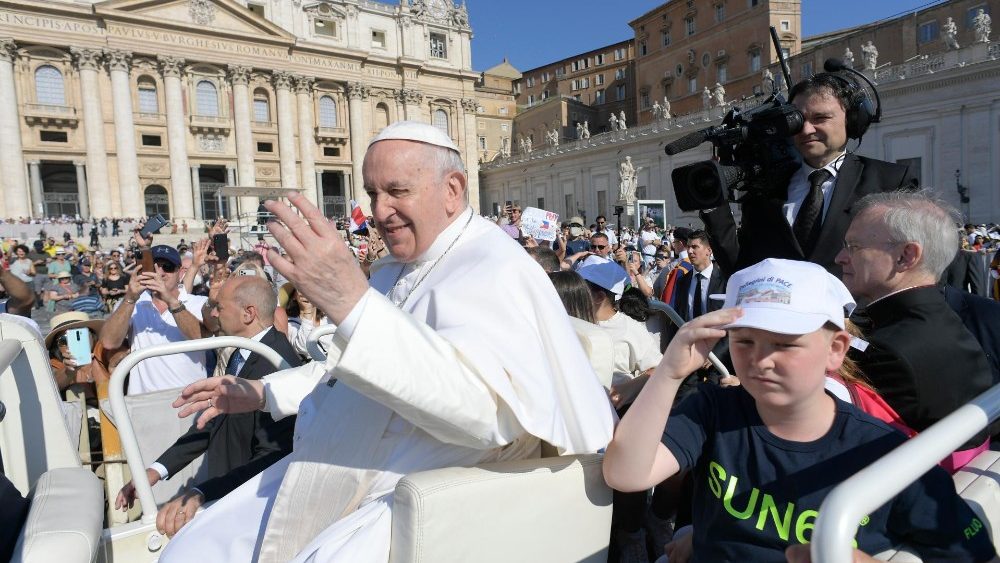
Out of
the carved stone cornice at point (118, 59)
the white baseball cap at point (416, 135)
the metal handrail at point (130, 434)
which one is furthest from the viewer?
the carved stone cornice at point (118, 59)

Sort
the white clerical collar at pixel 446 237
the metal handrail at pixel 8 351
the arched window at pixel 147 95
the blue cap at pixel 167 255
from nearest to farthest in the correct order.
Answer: the metal handrail at pixel 8 351 < the white clerical collar at pixel 446 237 < the blue cap at pixel 167 255 < the arched window at pixel 147 95

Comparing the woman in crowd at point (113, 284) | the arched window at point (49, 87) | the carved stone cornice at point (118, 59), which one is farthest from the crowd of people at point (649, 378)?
the arched window at point (49, 87)

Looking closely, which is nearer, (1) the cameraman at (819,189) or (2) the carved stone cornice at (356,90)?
(1) the cameraman at (819,189)

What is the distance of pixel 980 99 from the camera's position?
23281 mm

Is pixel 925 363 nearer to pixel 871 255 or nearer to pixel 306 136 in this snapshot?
pixel 871 255

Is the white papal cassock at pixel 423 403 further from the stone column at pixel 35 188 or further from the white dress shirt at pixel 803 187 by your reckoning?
the stone column at pixel 35 188

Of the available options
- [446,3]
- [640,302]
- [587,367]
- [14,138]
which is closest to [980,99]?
[640,302]

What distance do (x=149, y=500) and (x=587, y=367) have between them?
1.98 meters

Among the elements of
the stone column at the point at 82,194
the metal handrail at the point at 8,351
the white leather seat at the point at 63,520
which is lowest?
the white leather seat at the point at 63,520

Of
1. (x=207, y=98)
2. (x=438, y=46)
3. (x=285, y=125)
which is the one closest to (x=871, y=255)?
(x=207, y=98)

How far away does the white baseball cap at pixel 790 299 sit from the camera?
1402 mm

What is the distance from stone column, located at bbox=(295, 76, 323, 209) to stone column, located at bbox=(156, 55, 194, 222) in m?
7.72

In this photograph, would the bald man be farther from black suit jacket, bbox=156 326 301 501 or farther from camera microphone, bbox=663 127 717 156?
camera microphone, bbox=663 127 717 156

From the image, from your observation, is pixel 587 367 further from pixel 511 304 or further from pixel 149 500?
pixel 149 500
